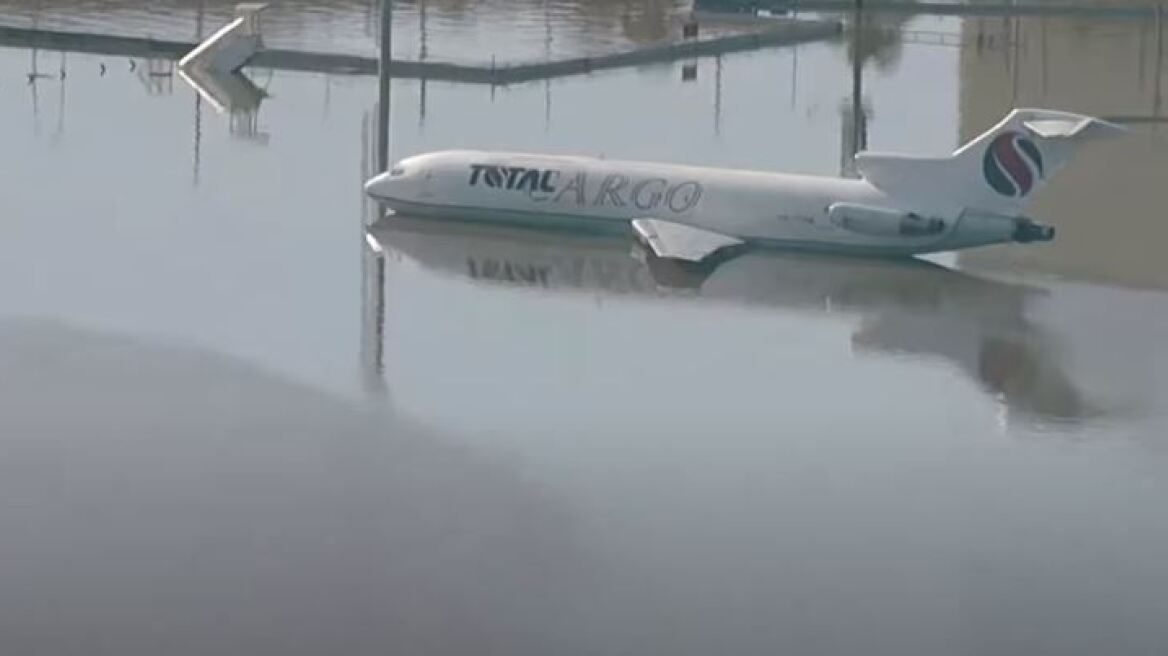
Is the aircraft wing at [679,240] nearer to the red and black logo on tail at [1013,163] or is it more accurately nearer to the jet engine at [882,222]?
the jet engine at [882,222]

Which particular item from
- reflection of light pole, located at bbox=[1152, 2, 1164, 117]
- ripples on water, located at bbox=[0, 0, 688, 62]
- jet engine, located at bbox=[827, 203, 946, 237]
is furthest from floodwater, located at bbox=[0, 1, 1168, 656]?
ripples on water, located at bbox=[0, 0, 688, 62]

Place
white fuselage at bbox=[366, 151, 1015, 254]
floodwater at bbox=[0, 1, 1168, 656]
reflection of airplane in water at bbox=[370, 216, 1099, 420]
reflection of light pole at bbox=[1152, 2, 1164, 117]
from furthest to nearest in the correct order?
reflection of light pole at bbox=[1152, 2, 1164, 117], white fuselage at bbox=[366, 151, 1015, 254], reflection of airplane in water at bbox=[370, 216, 1099, 420], floodwater at bbox=[0, 1, 1168, 656]

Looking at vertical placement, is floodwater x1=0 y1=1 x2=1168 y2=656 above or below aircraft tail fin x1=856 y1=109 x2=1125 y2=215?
below

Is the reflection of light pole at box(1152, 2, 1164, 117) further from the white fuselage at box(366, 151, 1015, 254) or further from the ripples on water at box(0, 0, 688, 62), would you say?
the white fuselage at box(366, 151, 1015, 254)

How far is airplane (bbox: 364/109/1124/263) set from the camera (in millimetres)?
31828

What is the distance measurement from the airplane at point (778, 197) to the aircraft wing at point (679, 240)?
0.01 m

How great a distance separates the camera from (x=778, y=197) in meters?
32.8

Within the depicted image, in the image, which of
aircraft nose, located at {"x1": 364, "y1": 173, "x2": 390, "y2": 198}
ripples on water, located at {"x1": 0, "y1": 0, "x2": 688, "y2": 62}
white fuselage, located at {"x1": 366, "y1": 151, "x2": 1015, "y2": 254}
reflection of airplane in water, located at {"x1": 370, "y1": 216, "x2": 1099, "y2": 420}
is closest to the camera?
reflection of airplane in water, located at {"x1": 370, "y1": 216, "x2": 1099, "y2": 420}

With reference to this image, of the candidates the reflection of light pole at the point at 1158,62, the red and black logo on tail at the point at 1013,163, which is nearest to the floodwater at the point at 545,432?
the red and black logo on tail at the point at 1013,163

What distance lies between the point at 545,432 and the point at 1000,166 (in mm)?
10908

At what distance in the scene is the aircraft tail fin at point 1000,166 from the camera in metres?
31.8

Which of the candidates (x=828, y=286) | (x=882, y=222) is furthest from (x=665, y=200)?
(x=828, y=286)

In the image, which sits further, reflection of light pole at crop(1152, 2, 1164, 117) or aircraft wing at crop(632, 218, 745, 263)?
reflection of light pole at crop(1152, 2, 1164, 117)

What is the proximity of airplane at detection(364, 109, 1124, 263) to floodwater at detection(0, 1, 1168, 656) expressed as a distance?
44cm
